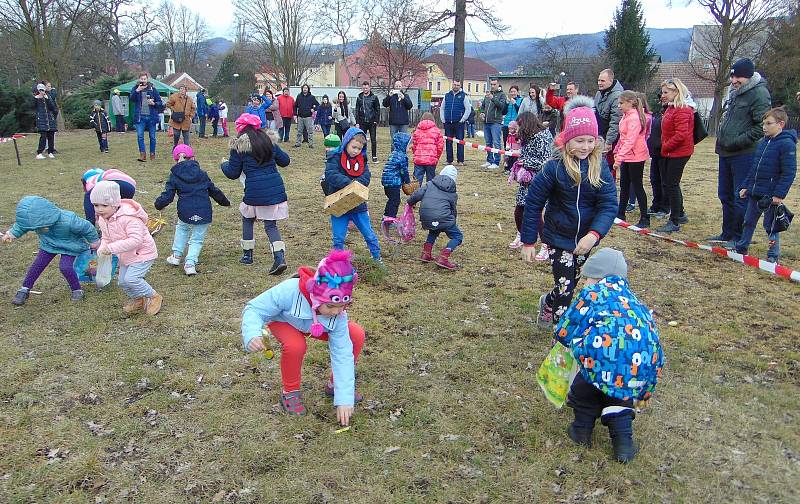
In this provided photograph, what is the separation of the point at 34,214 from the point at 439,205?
4.12 meters

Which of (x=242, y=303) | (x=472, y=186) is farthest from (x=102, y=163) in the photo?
(x=242, y=303)

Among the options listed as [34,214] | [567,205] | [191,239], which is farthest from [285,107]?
[567,205]

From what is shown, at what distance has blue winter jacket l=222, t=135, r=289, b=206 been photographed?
20.3ft

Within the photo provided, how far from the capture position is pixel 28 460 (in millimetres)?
3383

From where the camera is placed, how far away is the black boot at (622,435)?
321 cm

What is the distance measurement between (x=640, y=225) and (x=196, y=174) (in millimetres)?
6545

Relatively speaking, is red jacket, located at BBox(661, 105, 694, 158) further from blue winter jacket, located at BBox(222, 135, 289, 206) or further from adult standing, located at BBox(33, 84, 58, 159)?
adult standing, located at BBox(33, 84, 58, 159)

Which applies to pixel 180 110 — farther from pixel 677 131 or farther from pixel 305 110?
pixel 677 131

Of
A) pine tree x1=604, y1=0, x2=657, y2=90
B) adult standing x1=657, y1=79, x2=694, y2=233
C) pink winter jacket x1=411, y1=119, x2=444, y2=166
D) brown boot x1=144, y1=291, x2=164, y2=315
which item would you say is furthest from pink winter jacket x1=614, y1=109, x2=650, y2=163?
pine tree x1=604, y1=0, x2=657, y2=90

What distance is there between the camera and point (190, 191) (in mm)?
6383

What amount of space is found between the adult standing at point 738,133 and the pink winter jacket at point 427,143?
177 inches

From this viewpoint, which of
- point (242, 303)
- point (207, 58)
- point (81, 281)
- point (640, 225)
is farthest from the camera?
point (207, 58)

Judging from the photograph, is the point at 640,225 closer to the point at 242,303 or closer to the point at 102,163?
the point at 242,303

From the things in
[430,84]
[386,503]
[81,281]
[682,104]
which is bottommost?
[386,503]
